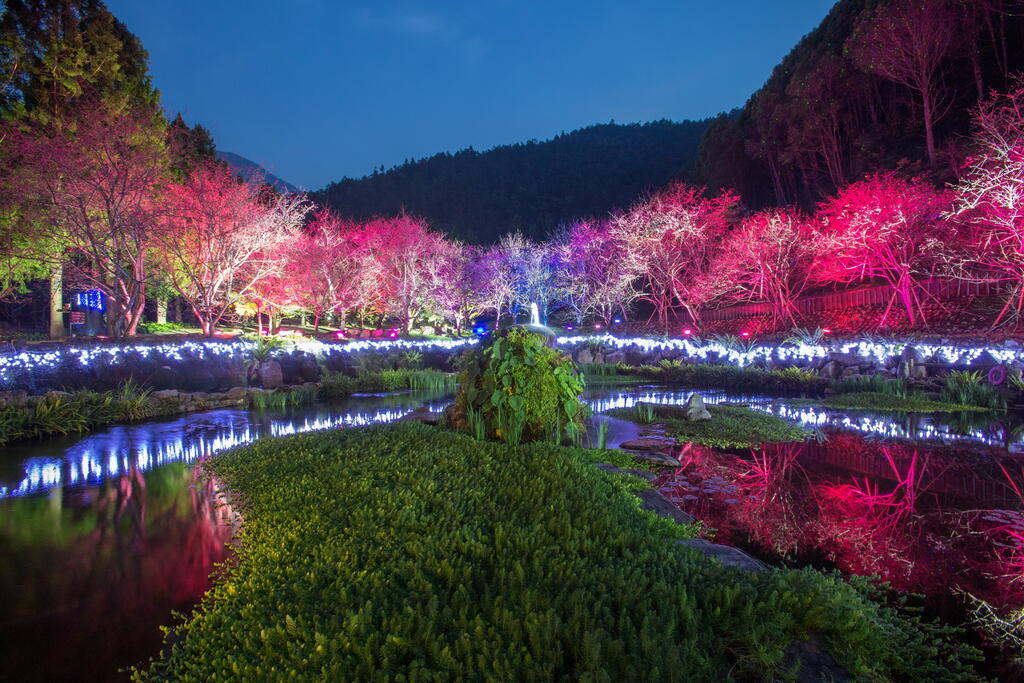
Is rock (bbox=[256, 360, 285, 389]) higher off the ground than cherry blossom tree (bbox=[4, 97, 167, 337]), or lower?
lower

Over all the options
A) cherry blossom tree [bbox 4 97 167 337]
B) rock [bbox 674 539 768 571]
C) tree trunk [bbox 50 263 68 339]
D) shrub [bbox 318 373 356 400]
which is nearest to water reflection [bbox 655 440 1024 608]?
rock [bbox 674 539 768 571]

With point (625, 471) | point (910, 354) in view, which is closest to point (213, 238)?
point (625, 471)

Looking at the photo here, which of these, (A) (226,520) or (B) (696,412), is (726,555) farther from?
(B) (696,412)

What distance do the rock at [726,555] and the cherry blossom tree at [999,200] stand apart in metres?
13.1

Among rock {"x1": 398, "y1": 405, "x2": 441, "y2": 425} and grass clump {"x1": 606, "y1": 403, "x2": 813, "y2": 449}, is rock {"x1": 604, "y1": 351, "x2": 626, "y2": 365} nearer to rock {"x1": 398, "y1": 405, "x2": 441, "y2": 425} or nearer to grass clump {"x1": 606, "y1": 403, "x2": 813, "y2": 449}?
grass clump {"x1": 606, "y1": 403, "x2": 813, "y2": 449}

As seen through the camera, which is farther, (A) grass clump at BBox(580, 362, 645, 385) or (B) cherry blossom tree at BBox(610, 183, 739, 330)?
(B) cherry blossom tree at BBox(610, 183, 739, 330)

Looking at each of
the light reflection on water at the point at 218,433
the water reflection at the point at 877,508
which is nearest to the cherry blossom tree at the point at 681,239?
the light reflection on water at the point at 218,433

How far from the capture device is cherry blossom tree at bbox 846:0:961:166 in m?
17.4

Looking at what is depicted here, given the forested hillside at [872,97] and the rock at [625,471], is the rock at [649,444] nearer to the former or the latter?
the rock at [625,471]

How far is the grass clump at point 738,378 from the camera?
35.6 feet

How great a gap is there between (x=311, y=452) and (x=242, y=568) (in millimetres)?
2323

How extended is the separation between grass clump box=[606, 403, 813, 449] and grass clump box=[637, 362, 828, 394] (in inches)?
143

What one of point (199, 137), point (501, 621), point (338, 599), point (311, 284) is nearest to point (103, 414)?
point (338, 599)

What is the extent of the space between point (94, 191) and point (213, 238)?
3067mm
